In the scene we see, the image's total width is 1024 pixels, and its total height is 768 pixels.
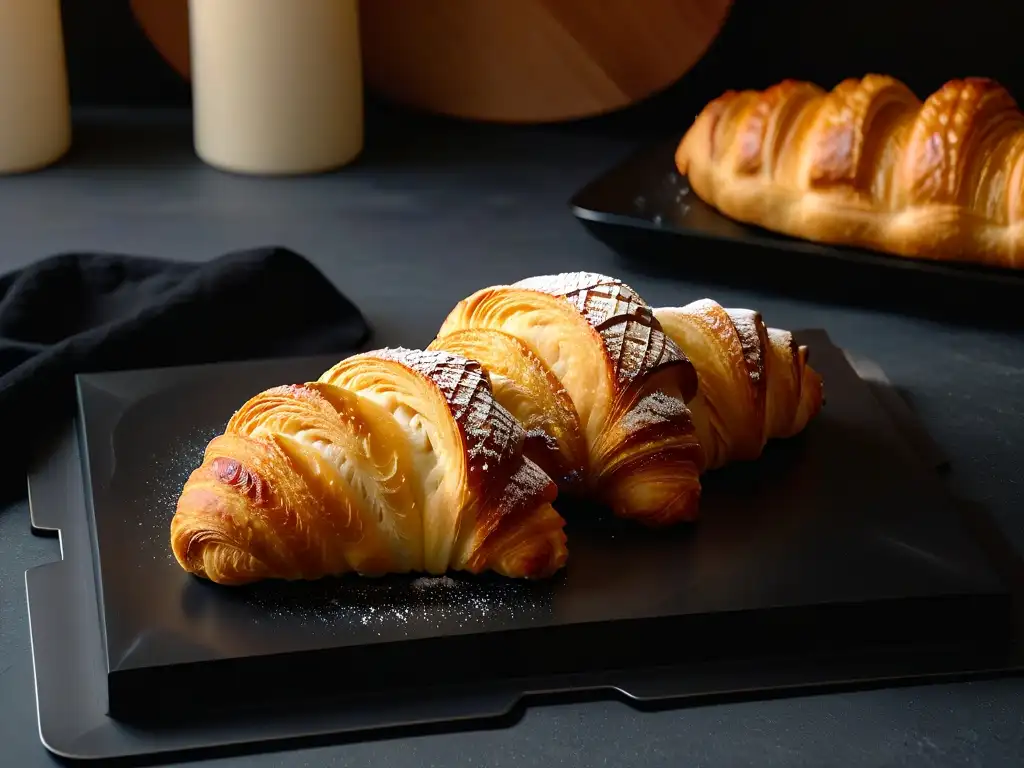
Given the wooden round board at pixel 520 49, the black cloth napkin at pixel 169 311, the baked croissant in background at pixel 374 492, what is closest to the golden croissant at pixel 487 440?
the baked croissant in background at pixel 374 492

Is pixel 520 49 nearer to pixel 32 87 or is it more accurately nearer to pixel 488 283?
pixel 488 283

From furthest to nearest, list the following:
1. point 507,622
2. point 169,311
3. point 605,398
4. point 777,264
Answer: point 777,264
point 169,311
point 605,398
point 507,622

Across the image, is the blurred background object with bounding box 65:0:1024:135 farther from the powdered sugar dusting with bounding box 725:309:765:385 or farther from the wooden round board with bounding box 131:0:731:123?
the powdered sugar dusting with bounding box 725:309:765:385

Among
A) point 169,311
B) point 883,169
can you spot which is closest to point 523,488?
point 169,311

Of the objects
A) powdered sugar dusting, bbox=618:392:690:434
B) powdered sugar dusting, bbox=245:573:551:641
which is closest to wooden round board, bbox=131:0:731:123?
powdered sugar dusting, bbox=618:392:690:434

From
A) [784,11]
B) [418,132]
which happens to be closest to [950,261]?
[784,11]
